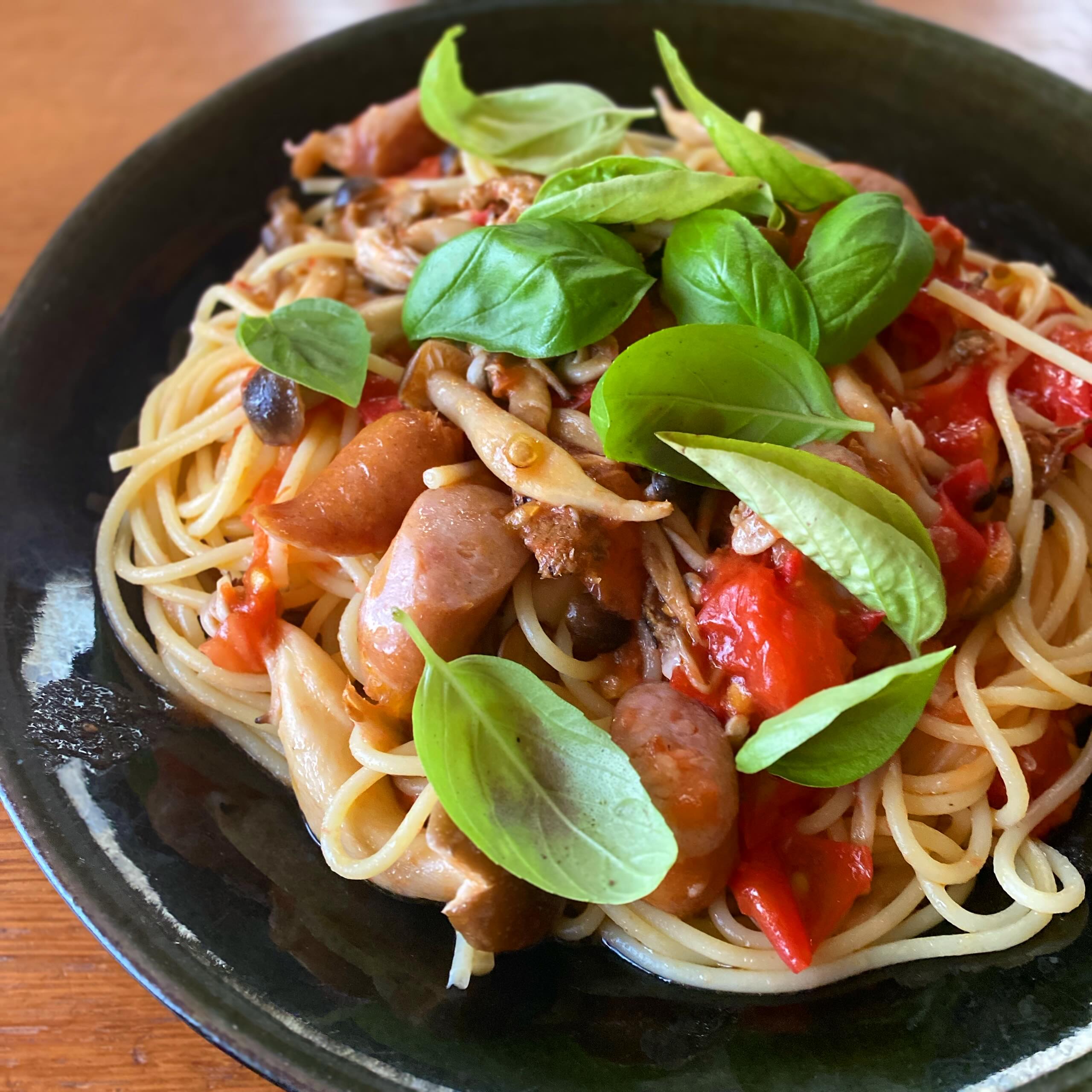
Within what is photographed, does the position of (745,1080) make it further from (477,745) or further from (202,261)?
(202,261)

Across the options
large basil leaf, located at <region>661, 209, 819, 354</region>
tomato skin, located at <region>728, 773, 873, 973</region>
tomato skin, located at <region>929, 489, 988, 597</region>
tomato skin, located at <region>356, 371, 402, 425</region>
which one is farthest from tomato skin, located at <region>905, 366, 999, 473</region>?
tomato skin, located at <region>356, 371, 402, 425</region>

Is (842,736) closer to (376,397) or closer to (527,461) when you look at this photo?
(527,461)

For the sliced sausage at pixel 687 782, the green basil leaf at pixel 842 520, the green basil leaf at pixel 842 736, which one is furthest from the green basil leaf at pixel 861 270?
the sliced sausage at pixel 687 782

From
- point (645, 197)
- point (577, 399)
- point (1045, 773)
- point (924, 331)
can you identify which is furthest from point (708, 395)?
point (1045, 773)

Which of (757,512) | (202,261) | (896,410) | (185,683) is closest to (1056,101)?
(896,410)

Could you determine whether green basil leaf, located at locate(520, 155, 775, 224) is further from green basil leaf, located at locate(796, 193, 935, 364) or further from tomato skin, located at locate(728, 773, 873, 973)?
tomato skin, located at locate(728, 773, 873, 973)

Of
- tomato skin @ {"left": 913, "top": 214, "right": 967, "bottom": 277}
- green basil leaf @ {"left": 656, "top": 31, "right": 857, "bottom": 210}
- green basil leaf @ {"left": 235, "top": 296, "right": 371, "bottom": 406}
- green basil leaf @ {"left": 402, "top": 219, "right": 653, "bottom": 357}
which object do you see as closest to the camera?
green basil leaf @ {"left": 402, "top": 219, "right": 653, "bottom": 357}
